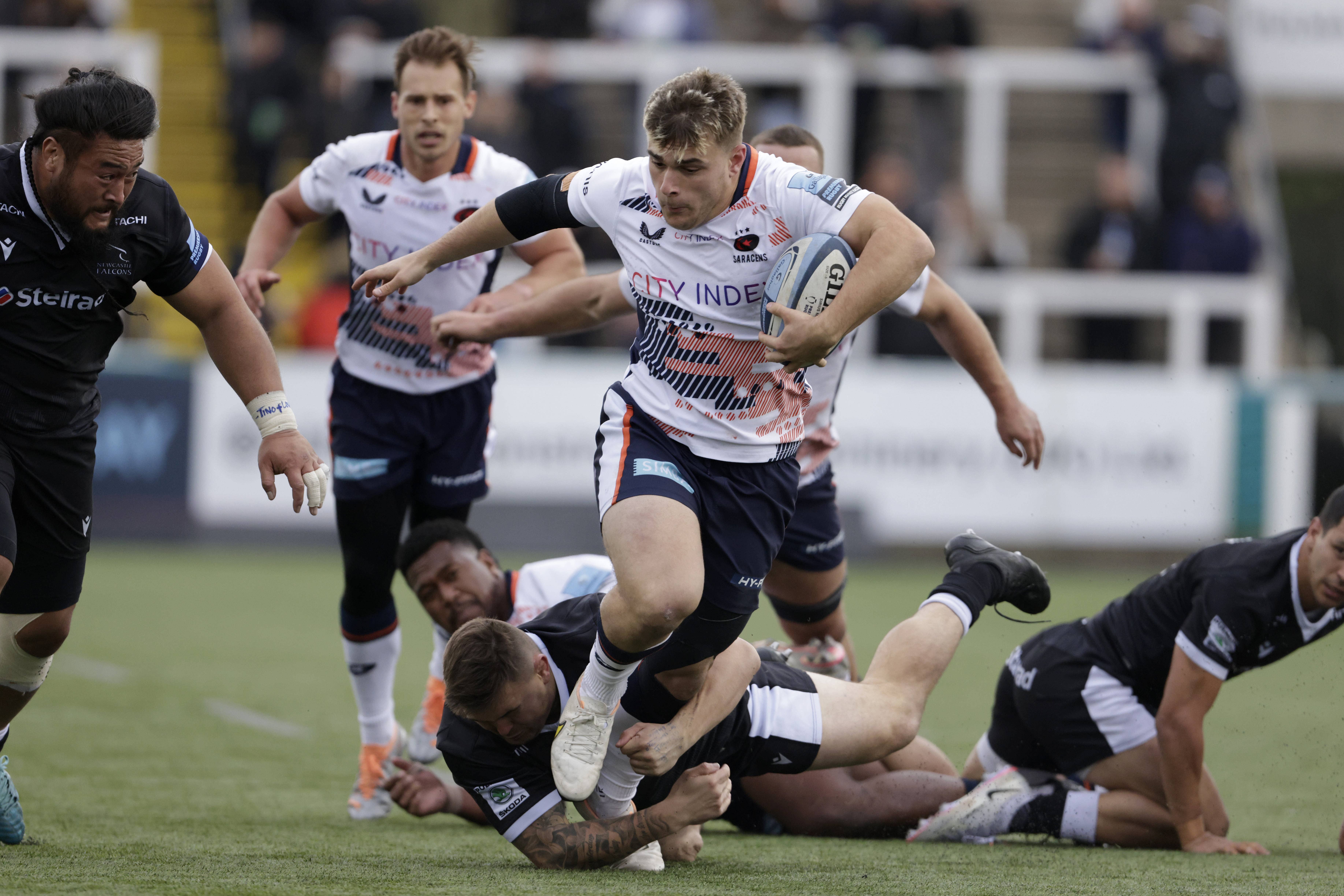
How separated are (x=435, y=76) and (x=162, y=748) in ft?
10.5

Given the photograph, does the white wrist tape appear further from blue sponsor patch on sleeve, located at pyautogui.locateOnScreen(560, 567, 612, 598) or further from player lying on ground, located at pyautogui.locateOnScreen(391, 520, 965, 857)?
blue sponsor patch on sleeve, located at pyautogui.locateOnScreen(560, 567, 612, 598)

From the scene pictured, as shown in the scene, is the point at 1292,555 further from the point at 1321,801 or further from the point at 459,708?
the point at 459,708

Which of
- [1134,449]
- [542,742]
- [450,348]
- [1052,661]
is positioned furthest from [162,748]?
[1134,449]

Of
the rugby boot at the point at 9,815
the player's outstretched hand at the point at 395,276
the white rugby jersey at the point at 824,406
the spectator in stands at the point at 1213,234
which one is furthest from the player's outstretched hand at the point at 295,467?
the spectator in stands at the point at 1213,234

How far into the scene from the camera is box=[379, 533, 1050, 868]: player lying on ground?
4871 mm

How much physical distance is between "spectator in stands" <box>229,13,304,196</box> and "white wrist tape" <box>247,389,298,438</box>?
39.1 ft

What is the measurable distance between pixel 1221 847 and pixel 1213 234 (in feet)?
38.1

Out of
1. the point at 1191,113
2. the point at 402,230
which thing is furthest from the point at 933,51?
the point at 402,230

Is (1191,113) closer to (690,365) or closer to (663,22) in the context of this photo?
(663,22)

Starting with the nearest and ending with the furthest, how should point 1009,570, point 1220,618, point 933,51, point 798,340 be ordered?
1. point 798,340
2. point 1220,618
3. point 1009,570
4. point 933,51

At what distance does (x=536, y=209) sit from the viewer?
16.9 ft

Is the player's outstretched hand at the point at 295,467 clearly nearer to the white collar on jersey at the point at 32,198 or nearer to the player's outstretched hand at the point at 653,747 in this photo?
the white collar on jersey at the point at 32,198

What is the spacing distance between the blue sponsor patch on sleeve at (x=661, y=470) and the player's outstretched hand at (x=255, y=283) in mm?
2046

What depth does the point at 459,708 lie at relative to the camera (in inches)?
190
